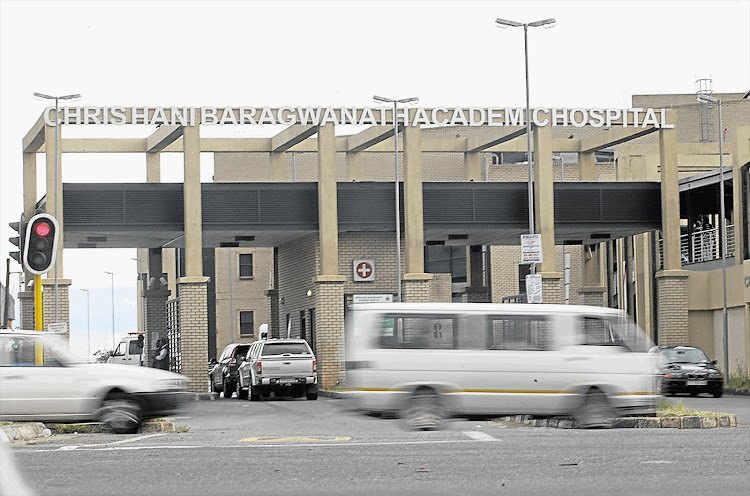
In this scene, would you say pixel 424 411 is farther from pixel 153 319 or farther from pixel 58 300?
pixel 153 319

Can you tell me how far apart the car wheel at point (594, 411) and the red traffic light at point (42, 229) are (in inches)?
299

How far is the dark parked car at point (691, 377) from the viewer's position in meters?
33.0

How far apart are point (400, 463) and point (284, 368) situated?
23594 mm

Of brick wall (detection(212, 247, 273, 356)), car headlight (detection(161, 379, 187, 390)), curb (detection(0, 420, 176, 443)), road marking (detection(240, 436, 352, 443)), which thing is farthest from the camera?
brick wall (detection(212, 247, 273, 356))

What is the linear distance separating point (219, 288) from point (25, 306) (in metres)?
34.5

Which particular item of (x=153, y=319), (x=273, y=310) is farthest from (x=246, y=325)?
(x=273, y=310)

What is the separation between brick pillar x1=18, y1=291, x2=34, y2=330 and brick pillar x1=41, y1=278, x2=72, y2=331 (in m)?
1.80

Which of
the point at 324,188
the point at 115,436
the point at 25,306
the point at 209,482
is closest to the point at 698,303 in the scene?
the point at 324,188

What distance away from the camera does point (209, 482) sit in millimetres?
9641

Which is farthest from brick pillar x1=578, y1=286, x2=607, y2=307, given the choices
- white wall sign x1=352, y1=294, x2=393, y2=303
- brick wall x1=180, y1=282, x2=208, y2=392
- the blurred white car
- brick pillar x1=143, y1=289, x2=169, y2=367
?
the blurred white car

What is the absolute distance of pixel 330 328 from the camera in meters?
39.2

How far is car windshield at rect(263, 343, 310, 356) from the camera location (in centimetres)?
3462

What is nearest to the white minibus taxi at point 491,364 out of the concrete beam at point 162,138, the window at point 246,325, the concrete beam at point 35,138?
the concrete beam at point 162,138

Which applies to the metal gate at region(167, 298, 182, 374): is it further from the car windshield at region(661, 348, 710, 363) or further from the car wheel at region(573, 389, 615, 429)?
the car wheel at region(573, 389, 615, 429)
